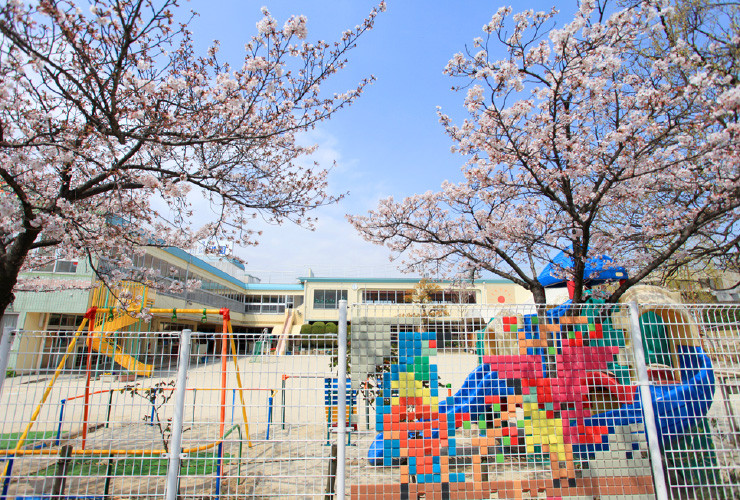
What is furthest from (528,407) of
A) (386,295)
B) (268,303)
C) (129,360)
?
(268,303)

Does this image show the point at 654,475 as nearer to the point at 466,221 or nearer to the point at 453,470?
the point at 453,470

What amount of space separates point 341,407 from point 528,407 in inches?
66.6

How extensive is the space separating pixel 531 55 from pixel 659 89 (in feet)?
6.11

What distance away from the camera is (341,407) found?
3.34 m

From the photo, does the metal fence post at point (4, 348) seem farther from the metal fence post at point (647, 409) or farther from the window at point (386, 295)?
the window at point (386, 295)

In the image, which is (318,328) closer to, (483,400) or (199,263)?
(199,263)

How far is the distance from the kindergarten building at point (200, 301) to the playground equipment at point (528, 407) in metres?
0.65

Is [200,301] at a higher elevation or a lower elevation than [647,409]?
higher

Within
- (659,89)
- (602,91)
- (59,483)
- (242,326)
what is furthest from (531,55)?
(242,326)

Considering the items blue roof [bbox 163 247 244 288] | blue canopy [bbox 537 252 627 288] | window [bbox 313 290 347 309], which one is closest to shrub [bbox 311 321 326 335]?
window [bbox 313 290 347 309]

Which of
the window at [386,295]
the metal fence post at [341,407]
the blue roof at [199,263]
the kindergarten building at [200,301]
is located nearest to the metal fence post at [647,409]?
the kindergarten building at [200,301]

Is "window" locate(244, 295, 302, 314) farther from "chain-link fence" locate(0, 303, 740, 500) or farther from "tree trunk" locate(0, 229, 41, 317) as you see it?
"chain-link fence" locate(0, 303, 740, 500)

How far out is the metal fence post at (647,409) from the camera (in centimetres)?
332

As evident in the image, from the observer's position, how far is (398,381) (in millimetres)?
3574
